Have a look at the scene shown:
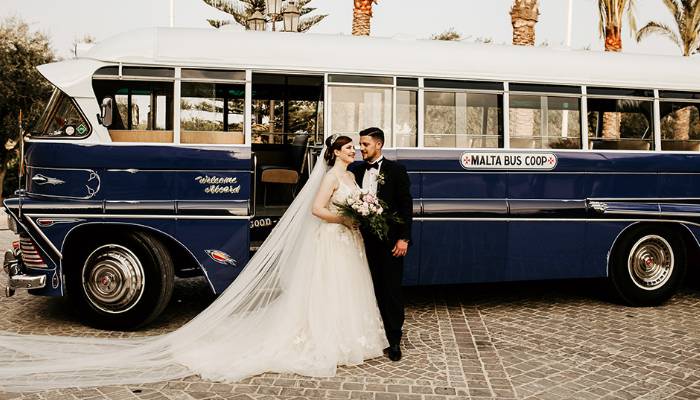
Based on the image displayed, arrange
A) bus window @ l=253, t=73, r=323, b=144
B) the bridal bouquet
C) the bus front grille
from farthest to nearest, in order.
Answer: bus window @ l=253, t=73, r=323, b=144, the bus front grille, the bridal bouquet

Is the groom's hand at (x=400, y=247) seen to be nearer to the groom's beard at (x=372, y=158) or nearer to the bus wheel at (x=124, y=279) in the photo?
the groom's beard at (x=372, y=158)

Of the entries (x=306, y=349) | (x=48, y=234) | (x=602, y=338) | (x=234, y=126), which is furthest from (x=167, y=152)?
(x=602, y=338)

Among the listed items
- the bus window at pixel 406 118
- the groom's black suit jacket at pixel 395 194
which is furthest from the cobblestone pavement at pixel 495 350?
the bus window at pixel 406 118

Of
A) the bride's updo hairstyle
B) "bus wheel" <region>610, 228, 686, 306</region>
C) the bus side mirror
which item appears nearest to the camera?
the bride's updo hairstyle

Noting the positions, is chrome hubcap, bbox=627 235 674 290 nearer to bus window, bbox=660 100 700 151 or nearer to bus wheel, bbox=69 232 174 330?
bus window, bbox=660 100 700 151

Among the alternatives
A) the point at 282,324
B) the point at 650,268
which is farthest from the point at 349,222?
the point at 650,268

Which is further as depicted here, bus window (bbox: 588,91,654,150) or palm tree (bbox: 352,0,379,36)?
palm tree (bbox: 352,0,379,36)

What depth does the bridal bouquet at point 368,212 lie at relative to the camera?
5465mm

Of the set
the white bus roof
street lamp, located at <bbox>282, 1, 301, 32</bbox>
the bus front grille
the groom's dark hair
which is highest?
street lamp, located at <bbox>282, 1, 301, 32</bbox>

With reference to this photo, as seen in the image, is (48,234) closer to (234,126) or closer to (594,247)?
(234,126)

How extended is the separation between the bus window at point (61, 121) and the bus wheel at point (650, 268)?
20.2ft

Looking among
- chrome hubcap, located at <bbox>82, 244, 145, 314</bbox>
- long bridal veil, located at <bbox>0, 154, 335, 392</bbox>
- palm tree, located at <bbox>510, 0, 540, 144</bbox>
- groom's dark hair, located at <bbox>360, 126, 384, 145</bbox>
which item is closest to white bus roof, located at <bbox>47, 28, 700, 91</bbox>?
groom's dark hair, located at <bbox>360, 126, 384, 145</bbox>

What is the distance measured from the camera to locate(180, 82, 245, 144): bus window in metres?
A: 6.43

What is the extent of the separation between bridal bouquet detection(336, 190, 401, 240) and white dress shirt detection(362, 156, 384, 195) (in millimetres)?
311
